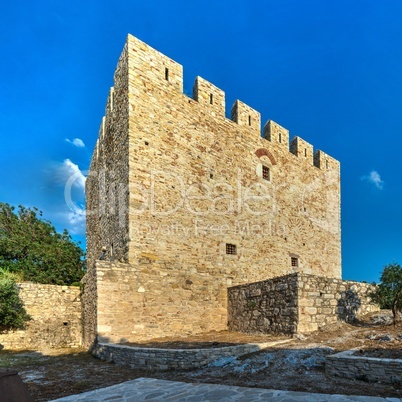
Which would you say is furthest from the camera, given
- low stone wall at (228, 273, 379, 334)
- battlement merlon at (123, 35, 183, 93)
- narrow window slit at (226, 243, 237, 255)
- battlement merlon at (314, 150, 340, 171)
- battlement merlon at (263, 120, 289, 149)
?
battlement merlon at (314, 150, 340, 171)

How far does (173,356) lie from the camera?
24.9 feet

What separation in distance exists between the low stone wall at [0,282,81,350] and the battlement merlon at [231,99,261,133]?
10900mm

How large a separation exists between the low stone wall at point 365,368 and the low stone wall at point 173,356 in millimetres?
2640

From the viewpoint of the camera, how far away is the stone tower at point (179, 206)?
427 inches

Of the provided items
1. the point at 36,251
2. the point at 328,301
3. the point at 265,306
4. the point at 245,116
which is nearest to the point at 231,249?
the point at 265,306

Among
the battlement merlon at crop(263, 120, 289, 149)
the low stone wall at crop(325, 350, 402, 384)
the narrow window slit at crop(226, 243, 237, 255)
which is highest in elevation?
the battlement merlon at crop(263, 120, 289, 149)

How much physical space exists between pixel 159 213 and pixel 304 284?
5.56 meters

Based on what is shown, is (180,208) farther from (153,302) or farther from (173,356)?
(173,356)

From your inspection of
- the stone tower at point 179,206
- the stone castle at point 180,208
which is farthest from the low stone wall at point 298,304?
the stone tower at point 179,206

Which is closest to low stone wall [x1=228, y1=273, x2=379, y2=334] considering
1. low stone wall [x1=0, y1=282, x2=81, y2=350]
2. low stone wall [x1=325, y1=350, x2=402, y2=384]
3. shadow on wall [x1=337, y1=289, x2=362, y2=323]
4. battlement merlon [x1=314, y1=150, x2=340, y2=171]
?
shadow on wall [x1=337, y1=289, x2=362, y2=323]

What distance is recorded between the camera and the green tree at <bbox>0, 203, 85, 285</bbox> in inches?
705

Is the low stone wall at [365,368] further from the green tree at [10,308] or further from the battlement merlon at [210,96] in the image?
the green tree at [10,308]

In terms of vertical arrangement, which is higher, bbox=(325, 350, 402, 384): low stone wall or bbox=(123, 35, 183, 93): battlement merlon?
bbox=(123, 35, 183, 93): battlement merlon

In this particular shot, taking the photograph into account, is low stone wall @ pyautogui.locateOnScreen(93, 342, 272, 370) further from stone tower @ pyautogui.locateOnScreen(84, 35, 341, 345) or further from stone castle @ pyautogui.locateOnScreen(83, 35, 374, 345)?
stone tower @ pyautogui.locateOnScreen(84, 35, 341, 345)
